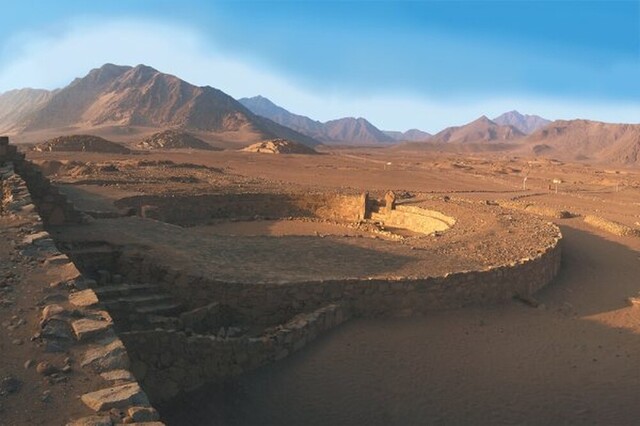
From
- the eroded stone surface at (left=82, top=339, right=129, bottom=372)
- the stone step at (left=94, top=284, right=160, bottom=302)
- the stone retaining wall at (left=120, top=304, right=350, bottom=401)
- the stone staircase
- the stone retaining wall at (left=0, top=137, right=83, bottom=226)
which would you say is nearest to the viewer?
the eroded stone surface at (left=82, top=339, right=129, bottom=372)

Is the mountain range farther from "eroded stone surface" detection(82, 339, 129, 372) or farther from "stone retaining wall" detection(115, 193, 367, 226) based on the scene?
"eroded stone surface" detection(82, 339, 129, 372)

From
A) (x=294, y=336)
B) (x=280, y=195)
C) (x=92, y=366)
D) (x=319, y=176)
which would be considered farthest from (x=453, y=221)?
(x=319, y=176)

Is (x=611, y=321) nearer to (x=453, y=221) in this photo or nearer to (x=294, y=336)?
(x=294, y=336)

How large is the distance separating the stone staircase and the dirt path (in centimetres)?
159

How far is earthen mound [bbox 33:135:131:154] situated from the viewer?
42.1 meters

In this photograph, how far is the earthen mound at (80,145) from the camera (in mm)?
42122

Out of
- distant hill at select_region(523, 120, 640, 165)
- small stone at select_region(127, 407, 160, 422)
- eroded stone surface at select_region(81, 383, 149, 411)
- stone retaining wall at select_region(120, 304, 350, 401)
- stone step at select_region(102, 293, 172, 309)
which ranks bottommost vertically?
stone retaining wall at select_region(120, 304, 350, 401)

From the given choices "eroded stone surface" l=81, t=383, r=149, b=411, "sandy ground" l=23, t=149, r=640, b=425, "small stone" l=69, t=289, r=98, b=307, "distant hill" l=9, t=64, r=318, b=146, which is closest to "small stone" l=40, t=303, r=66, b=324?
"small stone" l=69, t=289, r=98, b=307

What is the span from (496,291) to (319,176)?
89.2 ft

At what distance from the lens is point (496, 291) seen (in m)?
10.7

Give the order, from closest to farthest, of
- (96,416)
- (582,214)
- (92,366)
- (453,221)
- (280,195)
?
(96,416)
(92,366)
(453,221)
(280,195)
(582,214)

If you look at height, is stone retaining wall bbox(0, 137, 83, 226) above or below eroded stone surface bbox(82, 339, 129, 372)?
above

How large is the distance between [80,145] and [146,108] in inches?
2452

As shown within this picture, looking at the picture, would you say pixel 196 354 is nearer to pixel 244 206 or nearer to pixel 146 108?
pixel 244 206
